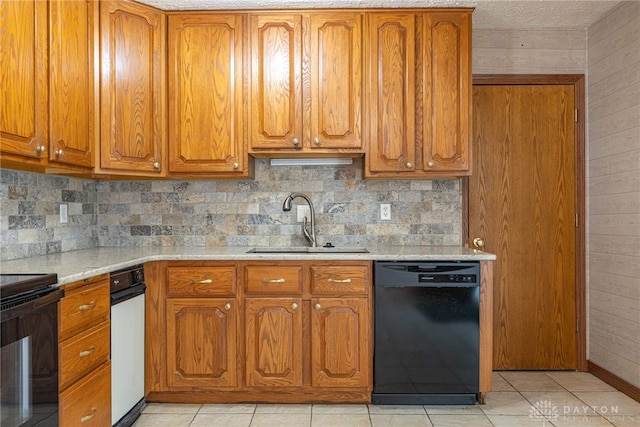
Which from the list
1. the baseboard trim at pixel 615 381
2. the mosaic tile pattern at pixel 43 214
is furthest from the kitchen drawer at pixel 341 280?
the baseboard trim at pixel 615 381

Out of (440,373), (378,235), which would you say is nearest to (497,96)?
(378,235)

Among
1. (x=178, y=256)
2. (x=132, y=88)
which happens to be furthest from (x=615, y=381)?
(x=132, y=88)

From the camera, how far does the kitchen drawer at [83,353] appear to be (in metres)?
1.76

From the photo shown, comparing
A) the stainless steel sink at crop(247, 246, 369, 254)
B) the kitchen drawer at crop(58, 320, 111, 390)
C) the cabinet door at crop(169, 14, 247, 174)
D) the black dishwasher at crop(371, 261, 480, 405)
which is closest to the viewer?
the kitchen drawer at crop(58, 320, 111, 390)

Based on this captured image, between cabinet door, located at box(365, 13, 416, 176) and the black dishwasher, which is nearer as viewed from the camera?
the black dishwasher

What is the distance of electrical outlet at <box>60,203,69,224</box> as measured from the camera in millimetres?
2723

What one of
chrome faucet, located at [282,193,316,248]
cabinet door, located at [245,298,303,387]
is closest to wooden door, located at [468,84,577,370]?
chrome faucet, located at [282,193,316,248]

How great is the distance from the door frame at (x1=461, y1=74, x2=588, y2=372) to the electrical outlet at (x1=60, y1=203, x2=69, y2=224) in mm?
2561

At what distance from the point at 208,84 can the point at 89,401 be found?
181cm

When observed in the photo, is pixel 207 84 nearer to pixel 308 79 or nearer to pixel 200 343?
pixel 308 79

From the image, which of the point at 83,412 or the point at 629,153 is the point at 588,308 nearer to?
the point at 629,153

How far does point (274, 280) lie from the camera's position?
2.54 m

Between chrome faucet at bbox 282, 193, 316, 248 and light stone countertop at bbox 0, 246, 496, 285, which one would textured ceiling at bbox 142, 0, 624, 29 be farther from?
light stone countertop at bbox 0, 246, 496, 285

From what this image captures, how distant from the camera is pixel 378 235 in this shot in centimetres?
309
